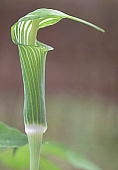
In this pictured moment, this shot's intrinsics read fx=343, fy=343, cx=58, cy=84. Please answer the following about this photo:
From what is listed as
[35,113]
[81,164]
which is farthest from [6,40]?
[35,113]

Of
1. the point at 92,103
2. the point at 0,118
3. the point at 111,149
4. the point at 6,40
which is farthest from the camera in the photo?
the point at 6,40

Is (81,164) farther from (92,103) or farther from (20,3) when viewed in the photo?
(20,3)

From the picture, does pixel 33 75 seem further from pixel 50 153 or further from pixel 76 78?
pixel 76 78

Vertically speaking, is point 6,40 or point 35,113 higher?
point 35,113

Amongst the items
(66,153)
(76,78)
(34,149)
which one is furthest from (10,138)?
(76,78)

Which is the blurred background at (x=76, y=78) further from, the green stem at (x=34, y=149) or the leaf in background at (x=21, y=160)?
the green stem at (x=34, y=149)

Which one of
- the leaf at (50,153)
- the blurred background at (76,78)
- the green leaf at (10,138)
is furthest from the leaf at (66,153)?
the blurred background at (76,78)

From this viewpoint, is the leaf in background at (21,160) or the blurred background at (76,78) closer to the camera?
the leaf in background at (21,160)
